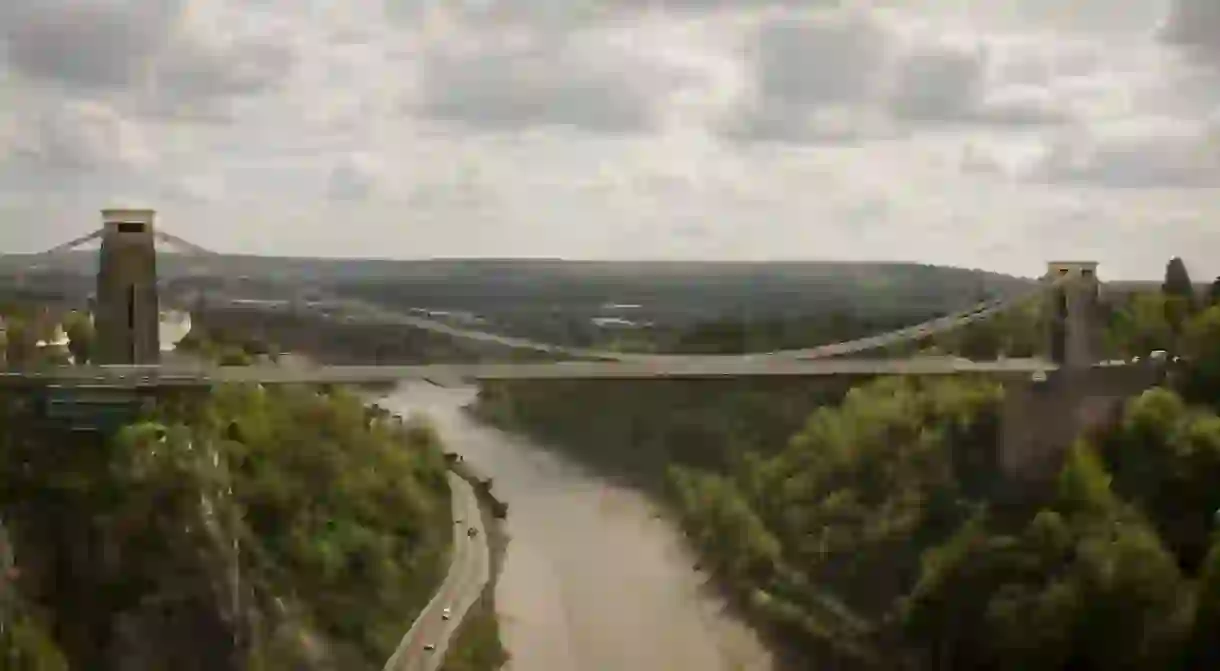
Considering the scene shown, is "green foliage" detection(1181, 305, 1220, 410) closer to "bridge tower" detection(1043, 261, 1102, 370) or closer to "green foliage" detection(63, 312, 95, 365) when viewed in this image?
"bridge tower" detection(1043, 261, 1102, 370)

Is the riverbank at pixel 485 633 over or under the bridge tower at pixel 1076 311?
under

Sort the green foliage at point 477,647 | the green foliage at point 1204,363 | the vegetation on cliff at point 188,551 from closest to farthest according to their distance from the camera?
the vegetation on cliff at point 188,551
the green foliage at point 477,647
the green foliage at point 1204,363

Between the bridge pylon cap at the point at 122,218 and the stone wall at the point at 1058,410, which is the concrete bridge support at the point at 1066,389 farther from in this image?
the bridge pylon cap at the point at 122,218

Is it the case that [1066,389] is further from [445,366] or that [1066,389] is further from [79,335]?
[79,335]

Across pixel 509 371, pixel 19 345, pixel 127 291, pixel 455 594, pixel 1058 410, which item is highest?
pixel 127 291

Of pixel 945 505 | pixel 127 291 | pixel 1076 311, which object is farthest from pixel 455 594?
pixel 1076 311

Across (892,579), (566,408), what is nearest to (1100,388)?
(892,579)

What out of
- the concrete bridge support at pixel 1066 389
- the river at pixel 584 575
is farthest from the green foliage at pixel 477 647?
the concrete bridge support at pixel 1066 389
